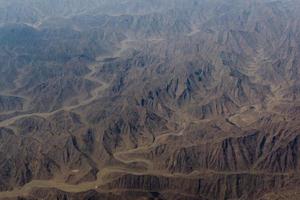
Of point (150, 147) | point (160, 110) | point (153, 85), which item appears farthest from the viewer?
point (153, 85)

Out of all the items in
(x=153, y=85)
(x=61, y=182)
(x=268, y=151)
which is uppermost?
(x=153, y=85)

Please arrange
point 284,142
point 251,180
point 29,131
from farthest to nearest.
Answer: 1. point 29,131
2. point 284,142
3. point 251,180

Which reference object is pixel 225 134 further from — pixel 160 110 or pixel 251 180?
pixel 160 110

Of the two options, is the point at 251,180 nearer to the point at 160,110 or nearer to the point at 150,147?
the point at 150,147

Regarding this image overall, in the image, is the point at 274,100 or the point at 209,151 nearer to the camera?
the point at 209,151

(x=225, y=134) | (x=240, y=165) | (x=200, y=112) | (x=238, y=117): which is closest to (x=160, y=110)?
(x=200, y=112)

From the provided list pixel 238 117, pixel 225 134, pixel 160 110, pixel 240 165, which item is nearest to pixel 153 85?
pixel 160 110

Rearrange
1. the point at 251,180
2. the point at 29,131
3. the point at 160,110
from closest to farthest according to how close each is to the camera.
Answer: the point at 251,180
the point at 29,131
the point at 160,110

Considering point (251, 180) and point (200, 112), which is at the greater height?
point (200, 112)

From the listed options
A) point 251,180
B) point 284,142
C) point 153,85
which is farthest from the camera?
point 153,85
